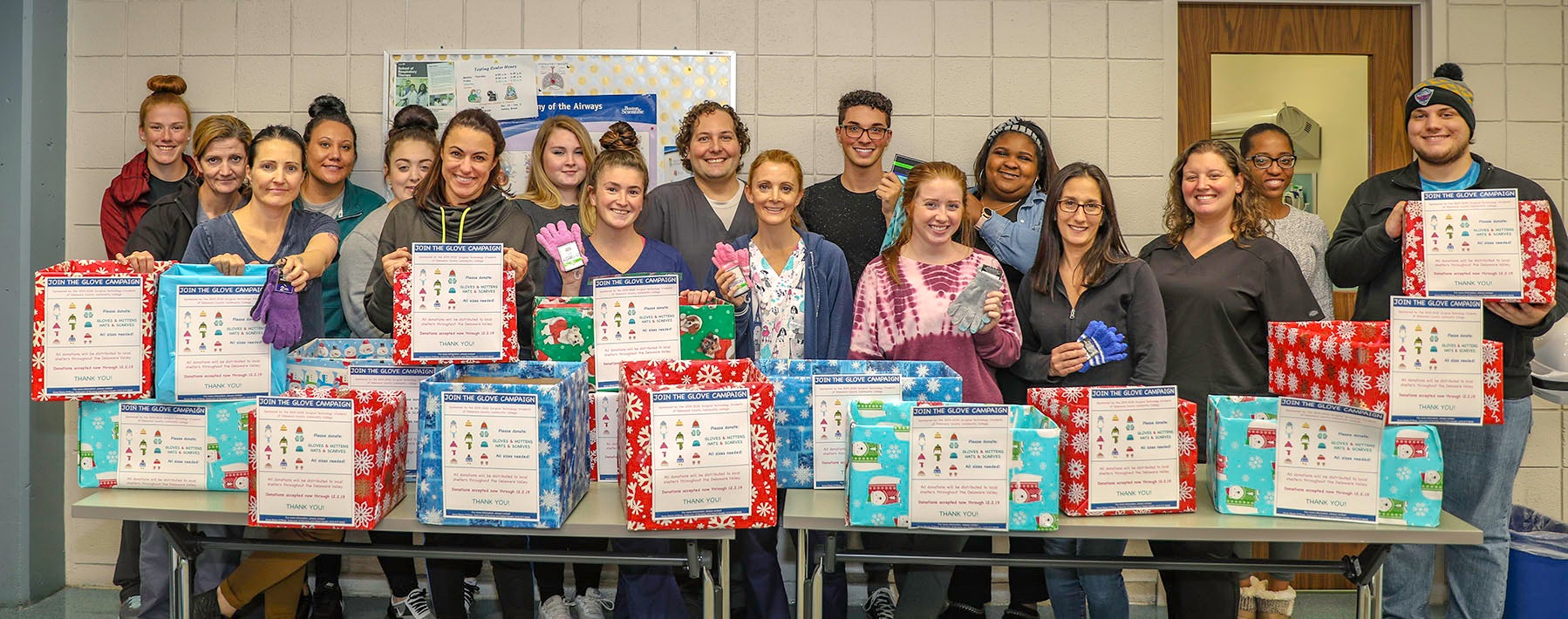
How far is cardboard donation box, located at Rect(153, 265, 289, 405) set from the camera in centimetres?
250

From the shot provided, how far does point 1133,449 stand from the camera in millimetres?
2330

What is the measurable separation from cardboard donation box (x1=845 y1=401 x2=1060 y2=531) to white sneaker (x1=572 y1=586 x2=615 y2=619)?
189 cm

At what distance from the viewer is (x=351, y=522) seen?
7.47ft

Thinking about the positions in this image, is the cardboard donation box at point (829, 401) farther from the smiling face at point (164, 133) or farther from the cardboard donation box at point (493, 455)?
the smiling face at point (164, 133)

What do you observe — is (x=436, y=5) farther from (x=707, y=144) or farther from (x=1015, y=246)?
(x=1015, y=246)

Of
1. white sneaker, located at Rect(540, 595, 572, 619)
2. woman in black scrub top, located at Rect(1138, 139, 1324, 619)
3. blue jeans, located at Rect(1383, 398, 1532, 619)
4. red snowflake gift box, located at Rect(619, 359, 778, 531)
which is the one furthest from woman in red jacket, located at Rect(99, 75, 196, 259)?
blue jeans, located at Rect(1383, 398, 1532, 619)

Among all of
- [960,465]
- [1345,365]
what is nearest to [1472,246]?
[1345,365]

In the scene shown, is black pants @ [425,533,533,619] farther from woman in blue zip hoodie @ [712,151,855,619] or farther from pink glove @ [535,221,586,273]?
pink glove @ [535,221,586,273]

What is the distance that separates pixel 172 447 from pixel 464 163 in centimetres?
108

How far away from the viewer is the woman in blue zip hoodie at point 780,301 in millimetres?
3025

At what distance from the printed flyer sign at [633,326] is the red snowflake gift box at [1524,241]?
190cm

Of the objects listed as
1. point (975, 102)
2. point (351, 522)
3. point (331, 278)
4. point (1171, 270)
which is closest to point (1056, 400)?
point (1171, 270)

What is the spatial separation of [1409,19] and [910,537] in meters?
3.20

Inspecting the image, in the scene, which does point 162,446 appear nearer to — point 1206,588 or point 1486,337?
point 1206,588
